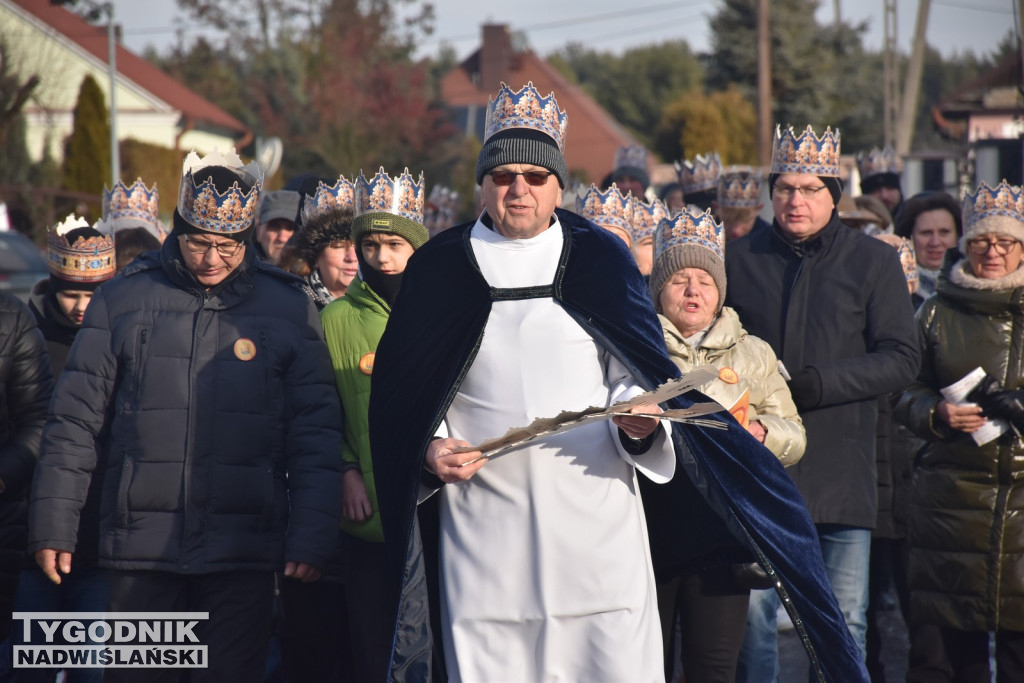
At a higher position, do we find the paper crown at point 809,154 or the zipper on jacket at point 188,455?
the paper crown at point 809,154

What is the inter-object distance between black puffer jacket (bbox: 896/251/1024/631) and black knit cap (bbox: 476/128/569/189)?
2.48 metres

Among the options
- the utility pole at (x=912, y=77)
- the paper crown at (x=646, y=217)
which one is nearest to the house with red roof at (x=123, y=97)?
the utility pole at (x=912, y=77)

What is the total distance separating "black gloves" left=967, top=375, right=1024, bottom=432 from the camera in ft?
19.6

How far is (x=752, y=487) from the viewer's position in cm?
482

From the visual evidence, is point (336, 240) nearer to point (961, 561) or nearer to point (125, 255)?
point (125, 255)

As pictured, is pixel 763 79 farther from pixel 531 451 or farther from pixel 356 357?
pixel 531 451

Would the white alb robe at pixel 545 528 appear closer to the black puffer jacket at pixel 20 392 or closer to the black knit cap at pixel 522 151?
the black knit cap at pixel 522 151

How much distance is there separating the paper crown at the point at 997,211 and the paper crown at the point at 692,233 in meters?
1.22

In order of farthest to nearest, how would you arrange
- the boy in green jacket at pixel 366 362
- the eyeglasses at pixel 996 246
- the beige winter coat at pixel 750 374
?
the eyeglasses at pixel 996 246 < the beige winter coat at pixel 750 374 < the boy in green jacket at pixel 366 362

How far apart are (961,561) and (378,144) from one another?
120 ft

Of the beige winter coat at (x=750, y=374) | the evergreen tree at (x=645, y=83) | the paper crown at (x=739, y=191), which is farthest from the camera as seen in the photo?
the evergreen tree at (x=645, y=83)

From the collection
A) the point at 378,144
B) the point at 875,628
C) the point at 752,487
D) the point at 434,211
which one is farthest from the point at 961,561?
the point at 378,144

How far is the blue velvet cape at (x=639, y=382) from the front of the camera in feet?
15.2

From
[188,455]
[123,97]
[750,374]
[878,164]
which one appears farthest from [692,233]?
[123,97]
